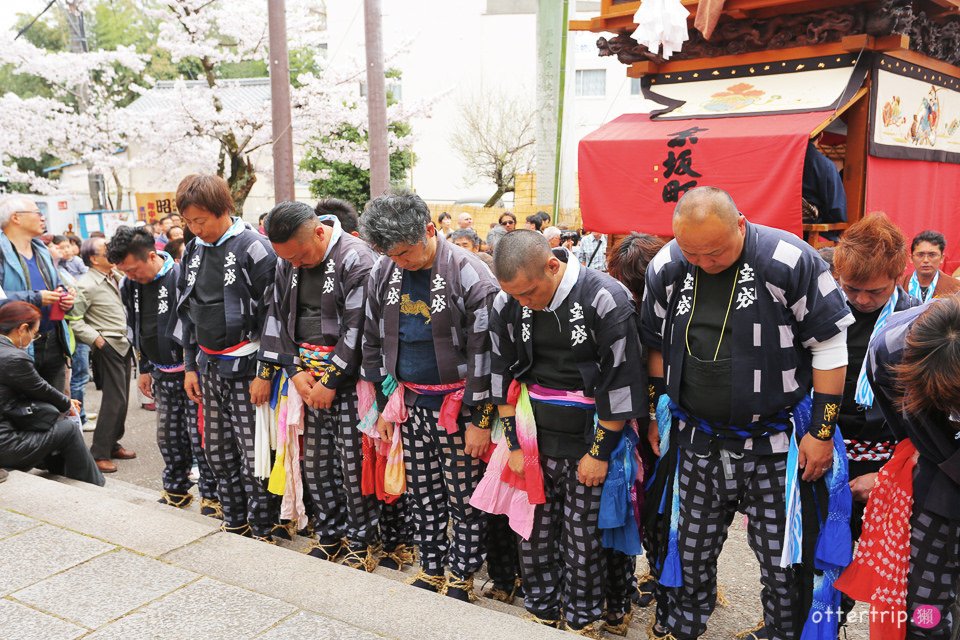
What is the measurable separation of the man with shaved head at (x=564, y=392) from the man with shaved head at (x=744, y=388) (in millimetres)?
229

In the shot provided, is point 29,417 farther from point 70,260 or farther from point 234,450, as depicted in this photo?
point 70,260

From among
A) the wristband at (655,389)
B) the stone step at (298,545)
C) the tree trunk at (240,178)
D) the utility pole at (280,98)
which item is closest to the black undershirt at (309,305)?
the stone step at (298,545)

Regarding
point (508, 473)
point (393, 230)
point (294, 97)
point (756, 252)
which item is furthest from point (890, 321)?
point (294, 97)

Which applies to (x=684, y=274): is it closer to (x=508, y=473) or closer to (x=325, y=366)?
(x=508, y=473)

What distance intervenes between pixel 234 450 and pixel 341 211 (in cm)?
183

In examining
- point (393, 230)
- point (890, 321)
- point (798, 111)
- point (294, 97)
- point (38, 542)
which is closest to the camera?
point (890, 321)

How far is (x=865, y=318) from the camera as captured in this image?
309 centimetres

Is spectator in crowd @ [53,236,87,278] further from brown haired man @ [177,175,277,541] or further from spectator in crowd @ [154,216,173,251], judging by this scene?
brown haired man @ [177,175,277,541]

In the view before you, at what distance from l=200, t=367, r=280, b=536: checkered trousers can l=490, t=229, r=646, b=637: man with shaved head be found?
1.88 m

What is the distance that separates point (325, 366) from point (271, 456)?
797 millimetres

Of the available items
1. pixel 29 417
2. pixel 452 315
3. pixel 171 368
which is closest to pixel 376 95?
pixel 171 368

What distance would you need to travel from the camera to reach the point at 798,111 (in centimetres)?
535

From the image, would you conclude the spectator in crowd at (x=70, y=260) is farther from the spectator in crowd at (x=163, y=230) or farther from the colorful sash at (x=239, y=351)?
the colorful sash at (x=239, y=351)

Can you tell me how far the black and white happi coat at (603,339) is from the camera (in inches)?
120
